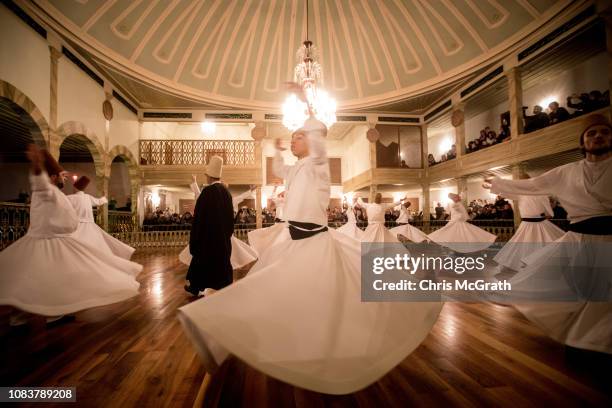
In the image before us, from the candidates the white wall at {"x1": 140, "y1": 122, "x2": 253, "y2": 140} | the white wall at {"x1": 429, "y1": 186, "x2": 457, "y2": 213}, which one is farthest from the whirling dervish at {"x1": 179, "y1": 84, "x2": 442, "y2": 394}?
the white wall at {"x1": 140, "y1": 122, "x2": 253, "y2": 140}

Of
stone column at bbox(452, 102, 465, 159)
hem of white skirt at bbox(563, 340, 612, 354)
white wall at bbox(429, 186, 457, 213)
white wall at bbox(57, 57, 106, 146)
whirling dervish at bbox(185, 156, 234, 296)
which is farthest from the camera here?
white wall at bbox(429, 186, 457, 213)

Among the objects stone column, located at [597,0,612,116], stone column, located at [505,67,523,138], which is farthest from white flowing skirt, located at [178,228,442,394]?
stone column, located at [505,67,523,138]

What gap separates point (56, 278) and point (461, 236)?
6.70 metres

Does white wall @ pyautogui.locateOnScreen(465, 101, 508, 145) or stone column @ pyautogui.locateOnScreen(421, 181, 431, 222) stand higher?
white wall @ pyautogui.locateOnScreen(465, 101, 508, 145)

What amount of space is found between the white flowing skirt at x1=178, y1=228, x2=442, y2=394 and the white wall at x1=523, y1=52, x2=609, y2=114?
11.3m

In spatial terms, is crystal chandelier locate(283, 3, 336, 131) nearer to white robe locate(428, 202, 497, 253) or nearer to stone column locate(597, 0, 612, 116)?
white robe locate(428, 202, 497, 253)

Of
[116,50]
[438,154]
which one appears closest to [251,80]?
[116,50]

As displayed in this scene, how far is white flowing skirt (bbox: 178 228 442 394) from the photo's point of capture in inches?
53.5

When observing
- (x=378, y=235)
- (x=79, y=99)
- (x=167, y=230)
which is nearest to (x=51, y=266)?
(x=378, y=235)

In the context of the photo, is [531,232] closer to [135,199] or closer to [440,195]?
[440,195]

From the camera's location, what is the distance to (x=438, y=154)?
15836 mm

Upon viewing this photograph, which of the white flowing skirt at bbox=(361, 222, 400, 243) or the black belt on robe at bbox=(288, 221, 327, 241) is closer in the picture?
the black belt on robe at bbox=(288, 221, 327, 241)

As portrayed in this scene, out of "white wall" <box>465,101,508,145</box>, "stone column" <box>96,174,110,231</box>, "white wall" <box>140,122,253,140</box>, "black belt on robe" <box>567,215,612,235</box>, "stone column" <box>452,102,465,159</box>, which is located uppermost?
"white wall" <box>140,122,253,140</box>

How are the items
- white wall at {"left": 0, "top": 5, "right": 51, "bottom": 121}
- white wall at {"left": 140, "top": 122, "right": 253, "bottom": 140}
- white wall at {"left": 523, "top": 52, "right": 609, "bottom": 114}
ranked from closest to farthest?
white wall at {"left": 0, "top": 5, "right": 51, "bottom": 121}
white wall at {"left": 523, "top": 52, "right": 609, "bottom": 114}
white wall at {"left": 140, "top": 122, "right": 253, "bottom": 140}
